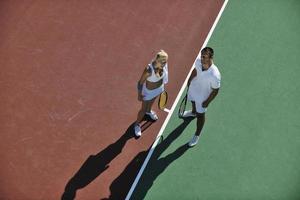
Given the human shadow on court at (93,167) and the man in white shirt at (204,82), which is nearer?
the man in white shirt at (204,82)

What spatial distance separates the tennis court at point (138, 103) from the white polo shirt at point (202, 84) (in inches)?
53.7

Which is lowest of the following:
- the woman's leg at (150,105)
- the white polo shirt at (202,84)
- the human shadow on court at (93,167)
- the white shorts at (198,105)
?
the human shadow on court at (93,167)

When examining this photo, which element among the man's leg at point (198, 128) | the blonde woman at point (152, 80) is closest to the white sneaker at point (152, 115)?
the blonde woman at point (152, 80)

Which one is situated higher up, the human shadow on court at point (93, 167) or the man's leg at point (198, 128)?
the man's leg at point (198, 128)

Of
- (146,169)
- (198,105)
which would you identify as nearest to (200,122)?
(198,105)

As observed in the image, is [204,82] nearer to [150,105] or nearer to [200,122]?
[200,122]

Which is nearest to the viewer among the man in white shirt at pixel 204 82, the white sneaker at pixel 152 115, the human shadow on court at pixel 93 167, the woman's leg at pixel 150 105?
the man in white shirt at pixel 204 82

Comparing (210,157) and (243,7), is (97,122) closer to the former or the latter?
(210,157)

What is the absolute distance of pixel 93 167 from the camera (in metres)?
9.31

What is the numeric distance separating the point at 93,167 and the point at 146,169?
1109 mm

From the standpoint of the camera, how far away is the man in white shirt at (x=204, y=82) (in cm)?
809

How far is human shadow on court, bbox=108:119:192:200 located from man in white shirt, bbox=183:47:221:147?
86 centimetres

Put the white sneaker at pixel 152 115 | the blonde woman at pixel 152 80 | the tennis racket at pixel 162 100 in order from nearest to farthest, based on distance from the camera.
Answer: the blonde woman at pixel 152 80
the tennis racket at pixel 162 100
the white sneaker at pixel 152 115

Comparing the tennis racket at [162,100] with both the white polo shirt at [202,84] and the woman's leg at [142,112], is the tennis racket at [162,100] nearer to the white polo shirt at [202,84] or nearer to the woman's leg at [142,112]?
the woman's leg at [142,112]
